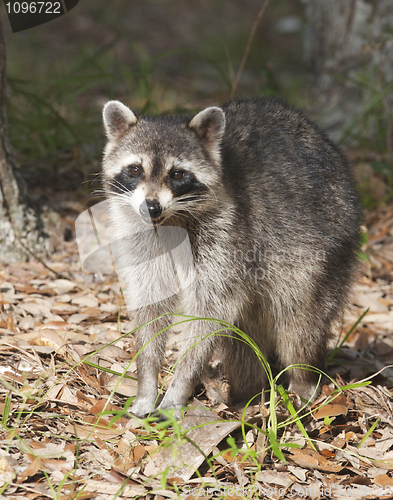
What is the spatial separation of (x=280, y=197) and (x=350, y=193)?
676 millimetres

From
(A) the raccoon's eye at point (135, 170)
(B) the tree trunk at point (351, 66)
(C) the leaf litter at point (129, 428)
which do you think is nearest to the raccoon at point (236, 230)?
(A) the raccoon's eye at point (135, 170)

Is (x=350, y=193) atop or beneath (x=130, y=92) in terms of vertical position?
beneath

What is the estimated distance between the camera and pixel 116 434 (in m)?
3.25

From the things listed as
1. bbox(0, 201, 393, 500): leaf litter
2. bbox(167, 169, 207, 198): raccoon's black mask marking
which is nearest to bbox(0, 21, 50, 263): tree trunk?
bbox(0, 201, 393, 500): leaf litter

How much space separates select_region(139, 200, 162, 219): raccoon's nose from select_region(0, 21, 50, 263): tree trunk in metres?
1.83

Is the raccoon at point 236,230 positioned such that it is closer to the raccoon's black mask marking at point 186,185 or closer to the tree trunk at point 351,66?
the raccoon's black mask marking at point 186,185

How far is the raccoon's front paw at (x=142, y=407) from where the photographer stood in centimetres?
357

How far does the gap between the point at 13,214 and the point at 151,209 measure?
7.10 feet

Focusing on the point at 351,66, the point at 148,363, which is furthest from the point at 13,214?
the point at 351,66

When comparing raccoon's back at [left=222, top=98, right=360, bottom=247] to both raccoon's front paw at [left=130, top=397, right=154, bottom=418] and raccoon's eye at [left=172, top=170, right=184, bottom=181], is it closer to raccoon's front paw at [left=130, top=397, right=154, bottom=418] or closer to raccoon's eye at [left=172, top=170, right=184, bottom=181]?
raccoon's eye at [left=172, top=170, right=184, bottom=181]

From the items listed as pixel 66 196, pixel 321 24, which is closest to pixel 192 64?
pixel 321 24

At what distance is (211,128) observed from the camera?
12.3 feet

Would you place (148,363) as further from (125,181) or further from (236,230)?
(125,181)

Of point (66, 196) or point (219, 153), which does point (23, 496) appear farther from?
point (66, 196)
